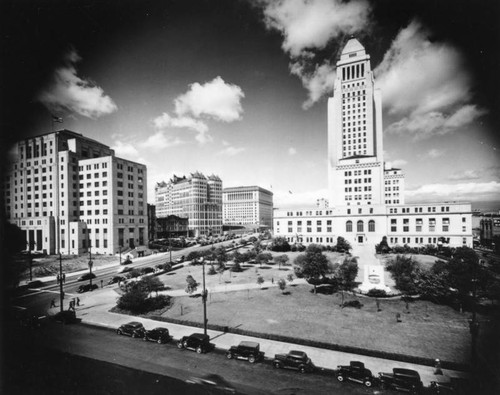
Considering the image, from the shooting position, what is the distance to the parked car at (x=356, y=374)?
15.6 metres

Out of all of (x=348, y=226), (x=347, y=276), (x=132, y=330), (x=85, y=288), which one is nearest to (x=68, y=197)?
(x=85, y=288)

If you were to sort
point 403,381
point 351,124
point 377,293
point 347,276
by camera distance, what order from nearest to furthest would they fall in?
point 403,381, point 347,276, point 377,293, point 351,124

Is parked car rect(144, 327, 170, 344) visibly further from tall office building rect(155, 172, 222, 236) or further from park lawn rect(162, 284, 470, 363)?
tall office building rect(155, 172, 222, 236)

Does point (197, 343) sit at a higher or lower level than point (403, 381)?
lower

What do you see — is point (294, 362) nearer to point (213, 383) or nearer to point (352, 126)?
point (213, 383)

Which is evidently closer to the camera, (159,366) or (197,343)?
(159,366)

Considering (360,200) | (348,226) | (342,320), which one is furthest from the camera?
(360,200)

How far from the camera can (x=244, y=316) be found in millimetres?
27234

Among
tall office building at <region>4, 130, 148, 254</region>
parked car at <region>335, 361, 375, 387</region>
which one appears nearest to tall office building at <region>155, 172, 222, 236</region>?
tall office building at <region>4, 130, 148, 254</region>

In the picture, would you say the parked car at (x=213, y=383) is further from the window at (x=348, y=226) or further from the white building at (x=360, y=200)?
the window at (x=348, y=226)

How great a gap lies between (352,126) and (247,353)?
335ft

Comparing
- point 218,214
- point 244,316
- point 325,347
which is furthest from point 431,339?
point 218,214

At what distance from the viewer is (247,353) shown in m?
18.5

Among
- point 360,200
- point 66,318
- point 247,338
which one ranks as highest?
point 360,200
